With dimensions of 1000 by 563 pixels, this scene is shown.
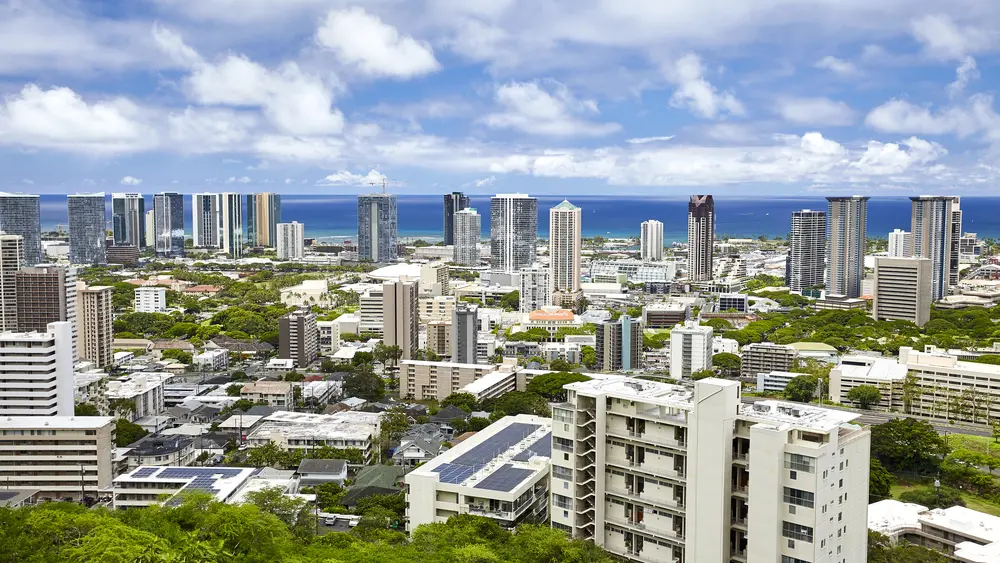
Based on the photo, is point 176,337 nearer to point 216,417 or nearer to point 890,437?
point 216,417

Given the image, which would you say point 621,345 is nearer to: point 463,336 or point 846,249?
point 463,336

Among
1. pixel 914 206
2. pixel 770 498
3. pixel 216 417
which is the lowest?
pixel 216 417

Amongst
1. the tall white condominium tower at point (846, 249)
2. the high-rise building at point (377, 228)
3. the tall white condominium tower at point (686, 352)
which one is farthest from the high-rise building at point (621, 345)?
the high-rise building at point (377, 228)

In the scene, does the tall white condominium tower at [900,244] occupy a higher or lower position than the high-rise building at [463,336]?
higher

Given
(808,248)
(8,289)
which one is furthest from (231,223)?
(8,289)

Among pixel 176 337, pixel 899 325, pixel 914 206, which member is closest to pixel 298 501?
pixel 176 337

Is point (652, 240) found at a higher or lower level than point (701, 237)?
lower

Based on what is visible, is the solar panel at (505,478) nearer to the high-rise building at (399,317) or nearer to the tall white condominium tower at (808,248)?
the high-rise building at (399,317)
